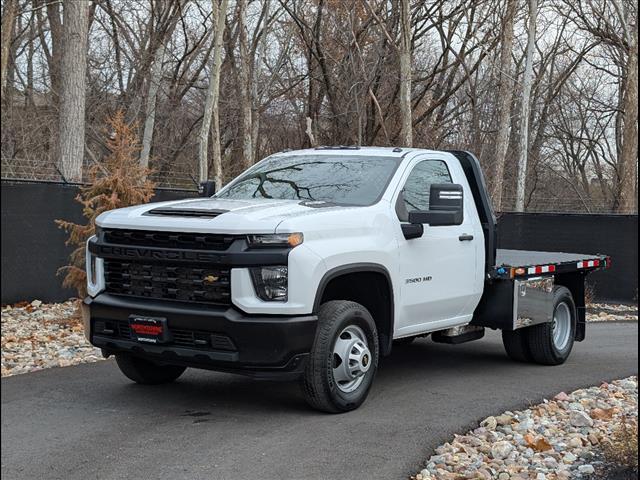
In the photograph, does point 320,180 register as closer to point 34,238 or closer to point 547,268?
point 547,268

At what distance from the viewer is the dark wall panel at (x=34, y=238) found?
41.3 feet

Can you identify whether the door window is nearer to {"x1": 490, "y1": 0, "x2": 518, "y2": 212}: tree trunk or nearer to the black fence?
the black fence

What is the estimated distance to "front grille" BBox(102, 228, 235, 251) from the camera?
6156 mm

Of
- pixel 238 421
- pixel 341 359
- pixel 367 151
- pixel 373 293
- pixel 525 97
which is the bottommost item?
pixel 238 421

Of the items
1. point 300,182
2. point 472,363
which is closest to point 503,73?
point 472,363

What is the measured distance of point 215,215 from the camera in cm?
637

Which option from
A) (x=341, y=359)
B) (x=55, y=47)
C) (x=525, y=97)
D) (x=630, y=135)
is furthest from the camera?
(x=55, y=47)

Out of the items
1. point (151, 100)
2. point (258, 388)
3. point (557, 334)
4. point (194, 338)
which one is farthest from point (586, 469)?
point (151, 100)

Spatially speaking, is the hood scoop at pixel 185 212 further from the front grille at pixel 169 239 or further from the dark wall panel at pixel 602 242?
the dark wall panel at pixel 602 242

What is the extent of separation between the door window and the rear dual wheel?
2105 mm

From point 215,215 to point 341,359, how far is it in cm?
145

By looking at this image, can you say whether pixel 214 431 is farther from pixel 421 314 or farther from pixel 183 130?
pixel 183 130

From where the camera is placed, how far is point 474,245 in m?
8.14

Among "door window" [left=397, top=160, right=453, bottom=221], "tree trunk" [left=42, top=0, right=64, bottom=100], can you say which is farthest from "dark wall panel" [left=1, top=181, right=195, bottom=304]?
"tree trunk" [left=42, top=0, right=64, bottom=100]
